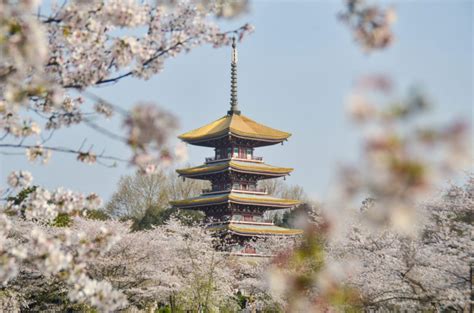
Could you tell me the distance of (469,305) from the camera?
923 cm

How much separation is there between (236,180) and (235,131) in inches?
105

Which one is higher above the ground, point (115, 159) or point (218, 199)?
point (218, 199)

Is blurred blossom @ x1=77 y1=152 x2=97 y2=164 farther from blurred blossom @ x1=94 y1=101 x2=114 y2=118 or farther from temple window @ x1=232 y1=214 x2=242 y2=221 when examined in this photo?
temple window @ x1=232 y1=214 x2=242 y2=221

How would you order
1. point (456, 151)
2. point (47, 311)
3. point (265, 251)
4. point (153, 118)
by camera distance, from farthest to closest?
point (265, 251) < point (47, 311) < point (153, 118) < point (456, 151)

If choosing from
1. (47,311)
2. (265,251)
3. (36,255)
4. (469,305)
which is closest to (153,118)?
(36,255)

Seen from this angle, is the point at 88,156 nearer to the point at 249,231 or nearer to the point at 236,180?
the point at 249,231

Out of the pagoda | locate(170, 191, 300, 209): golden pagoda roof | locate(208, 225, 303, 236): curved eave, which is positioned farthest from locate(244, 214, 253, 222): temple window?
locate(208, 225, 303, 236): curved eave

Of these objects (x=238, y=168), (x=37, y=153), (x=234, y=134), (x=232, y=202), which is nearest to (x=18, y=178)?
(x=37, y=153)

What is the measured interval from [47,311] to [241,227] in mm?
13906

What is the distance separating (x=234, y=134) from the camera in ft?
110

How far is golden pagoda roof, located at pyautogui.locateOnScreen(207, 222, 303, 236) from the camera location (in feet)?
103

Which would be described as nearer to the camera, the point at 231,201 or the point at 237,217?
the point at 231,201

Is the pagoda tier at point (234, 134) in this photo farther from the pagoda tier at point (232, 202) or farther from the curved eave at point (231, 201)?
the curved eave at point (231, 201)

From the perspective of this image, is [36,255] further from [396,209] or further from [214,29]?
[396,209]
